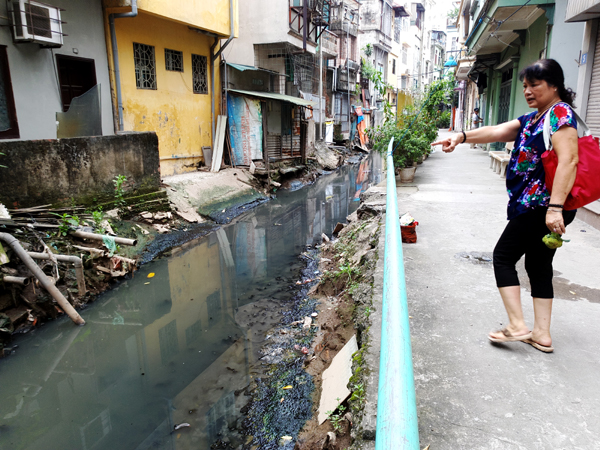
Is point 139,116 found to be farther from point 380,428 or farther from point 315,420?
point 380,428

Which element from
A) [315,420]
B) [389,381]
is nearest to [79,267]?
[315,420]

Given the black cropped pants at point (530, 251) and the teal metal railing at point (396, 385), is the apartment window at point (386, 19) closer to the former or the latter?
the black cropped pants at point (530, 251)

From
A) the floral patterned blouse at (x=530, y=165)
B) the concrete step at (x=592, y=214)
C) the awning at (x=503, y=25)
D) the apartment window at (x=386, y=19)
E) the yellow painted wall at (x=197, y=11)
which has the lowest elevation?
the concrete step at (x=592, y=214)

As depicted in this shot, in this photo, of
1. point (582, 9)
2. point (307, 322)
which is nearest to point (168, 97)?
point (307, 322)

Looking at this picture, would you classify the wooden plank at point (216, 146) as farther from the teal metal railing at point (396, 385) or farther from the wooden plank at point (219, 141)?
the teal metal railing at point (396, 385)

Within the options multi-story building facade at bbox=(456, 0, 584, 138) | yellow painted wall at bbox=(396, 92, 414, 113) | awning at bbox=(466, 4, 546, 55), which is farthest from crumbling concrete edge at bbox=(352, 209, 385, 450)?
yellow painted wall at bbox=(396, 92, 414, 113)

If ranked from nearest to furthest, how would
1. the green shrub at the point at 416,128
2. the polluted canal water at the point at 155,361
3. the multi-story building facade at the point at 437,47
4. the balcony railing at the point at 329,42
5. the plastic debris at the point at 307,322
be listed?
the polluted canal water at the point at 155,361, the plastic debris at the point at 307,322, the green shrub at the point at 416,128, the balcony railing at the point at 329,42, the multi-story building facade at the point at 437,47

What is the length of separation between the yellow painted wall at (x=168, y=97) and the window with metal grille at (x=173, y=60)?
0.11 metres

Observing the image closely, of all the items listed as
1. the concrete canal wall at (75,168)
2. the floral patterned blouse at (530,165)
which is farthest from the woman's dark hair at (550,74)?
the concrete canal wall at (75,168)

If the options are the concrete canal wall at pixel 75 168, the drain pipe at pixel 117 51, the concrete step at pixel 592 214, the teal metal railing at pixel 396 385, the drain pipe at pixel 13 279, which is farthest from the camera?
the drain pipe at pixel 117 51

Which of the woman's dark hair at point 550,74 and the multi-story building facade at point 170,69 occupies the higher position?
the multi-story building facade at point 170,69

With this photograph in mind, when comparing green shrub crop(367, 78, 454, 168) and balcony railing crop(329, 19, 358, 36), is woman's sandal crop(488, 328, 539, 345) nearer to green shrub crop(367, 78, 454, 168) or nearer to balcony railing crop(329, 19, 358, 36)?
green shrub crop(367, 78, 454, 168)

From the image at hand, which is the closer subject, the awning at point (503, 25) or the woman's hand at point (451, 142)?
the woman's hand at point (451, 142)

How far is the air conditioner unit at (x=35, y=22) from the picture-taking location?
696 cm
